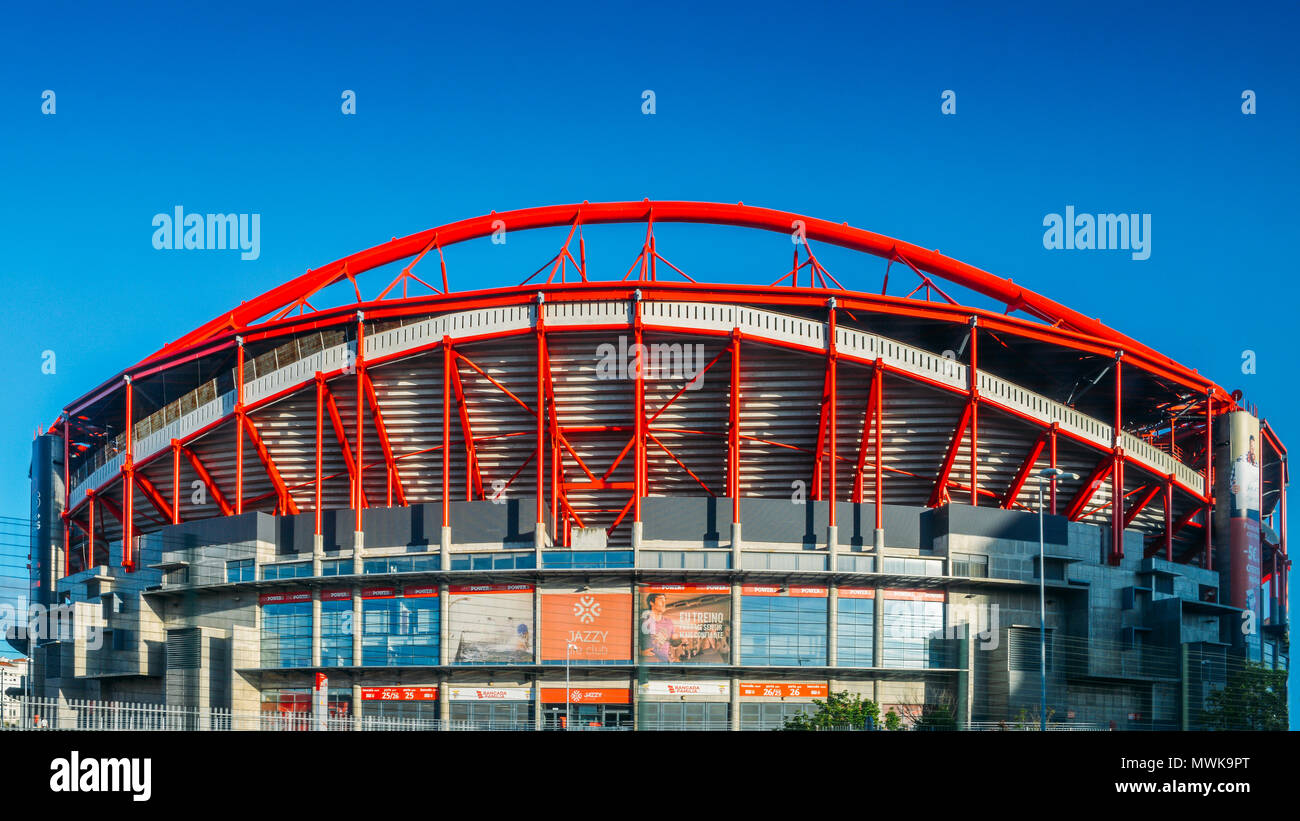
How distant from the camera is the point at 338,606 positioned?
151 feet

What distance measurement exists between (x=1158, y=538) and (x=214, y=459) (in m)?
40.0

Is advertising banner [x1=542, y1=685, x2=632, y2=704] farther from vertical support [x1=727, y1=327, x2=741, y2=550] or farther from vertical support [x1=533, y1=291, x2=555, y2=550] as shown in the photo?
vertical support [x1=727, y1=327, x2=741, y2=550]

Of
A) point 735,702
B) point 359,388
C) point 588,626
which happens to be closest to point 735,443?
point 588,626

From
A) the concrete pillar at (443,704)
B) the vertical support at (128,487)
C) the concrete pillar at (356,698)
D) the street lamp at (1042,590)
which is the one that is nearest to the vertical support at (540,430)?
the concrete pillar at (443,704)

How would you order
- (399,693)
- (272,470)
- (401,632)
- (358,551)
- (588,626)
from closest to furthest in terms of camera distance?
(588,626)
(401,632)
(399,693)
(358,551)
(272,470)

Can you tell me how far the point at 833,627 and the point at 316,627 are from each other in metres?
18.1

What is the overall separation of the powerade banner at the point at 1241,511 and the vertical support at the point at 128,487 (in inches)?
1730

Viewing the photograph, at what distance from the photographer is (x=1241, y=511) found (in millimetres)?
53344

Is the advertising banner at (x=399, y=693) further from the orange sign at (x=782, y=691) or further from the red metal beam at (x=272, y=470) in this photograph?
the orange sign at (x=782, y=691)

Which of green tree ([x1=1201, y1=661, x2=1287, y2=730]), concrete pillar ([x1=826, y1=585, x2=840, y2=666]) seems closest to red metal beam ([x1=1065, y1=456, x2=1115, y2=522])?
green tree ([x1=1201, y1=661, x2=1287, y2=730])

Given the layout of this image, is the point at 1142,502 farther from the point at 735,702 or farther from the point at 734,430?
the point at 735,702

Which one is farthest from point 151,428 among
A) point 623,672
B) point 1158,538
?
point 1158,538

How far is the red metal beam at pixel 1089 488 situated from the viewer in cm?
5119

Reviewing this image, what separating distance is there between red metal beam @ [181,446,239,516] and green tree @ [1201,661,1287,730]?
38.0 m
